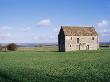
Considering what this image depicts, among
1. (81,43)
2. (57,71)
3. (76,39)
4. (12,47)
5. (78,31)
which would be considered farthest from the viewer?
(12,47)

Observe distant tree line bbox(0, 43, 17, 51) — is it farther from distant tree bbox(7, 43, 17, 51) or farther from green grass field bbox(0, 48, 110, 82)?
green grass field bbox(0, 48, 110, 82)

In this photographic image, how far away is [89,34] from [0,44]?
108 feet

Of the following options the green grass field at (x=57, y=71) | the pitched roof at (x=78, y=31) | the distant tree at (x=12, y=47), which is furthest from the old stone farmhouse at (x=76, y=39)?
the green grass field at (x=57, y=71)

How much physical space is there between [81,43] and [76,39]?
1987mm

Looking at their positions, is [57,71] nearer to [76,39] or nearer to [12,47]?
[76,39]

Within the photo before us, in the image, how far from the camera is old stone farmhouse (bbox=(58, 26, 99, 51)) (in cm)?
8812

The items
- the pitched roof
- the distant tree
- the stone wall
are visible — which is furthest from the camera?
the distant tree

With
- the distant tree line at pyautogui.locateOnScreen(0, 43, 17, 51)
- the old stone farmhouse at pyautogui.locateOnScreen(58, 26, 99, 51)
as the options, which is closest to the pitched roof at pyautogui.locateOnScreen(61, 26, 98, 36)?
the old stone farmhouse at pyautogui.locateOnScreen(58, 26, 99, 51)

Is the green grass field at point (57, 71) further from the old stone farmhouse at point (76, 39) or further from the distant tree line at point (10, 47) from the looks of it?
the distant tree line at point (10, 47)

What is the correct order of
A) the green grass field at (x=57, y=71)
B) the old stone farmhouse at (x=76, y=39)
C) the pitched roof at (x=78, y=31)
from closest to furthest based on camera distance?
the green grass field at (x=57, y=71), the old stone farmhouse at (x=76, y=39), the pitched roof at (x=78, y=31)

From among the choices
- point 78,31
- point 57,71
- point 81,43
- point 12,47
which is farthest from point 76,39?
point 57,71

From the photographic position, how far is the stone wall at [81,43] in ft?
288

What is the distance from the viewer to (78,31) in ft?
297

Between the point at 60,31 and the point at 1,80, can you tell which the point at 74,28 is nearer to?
the point at 60,31
